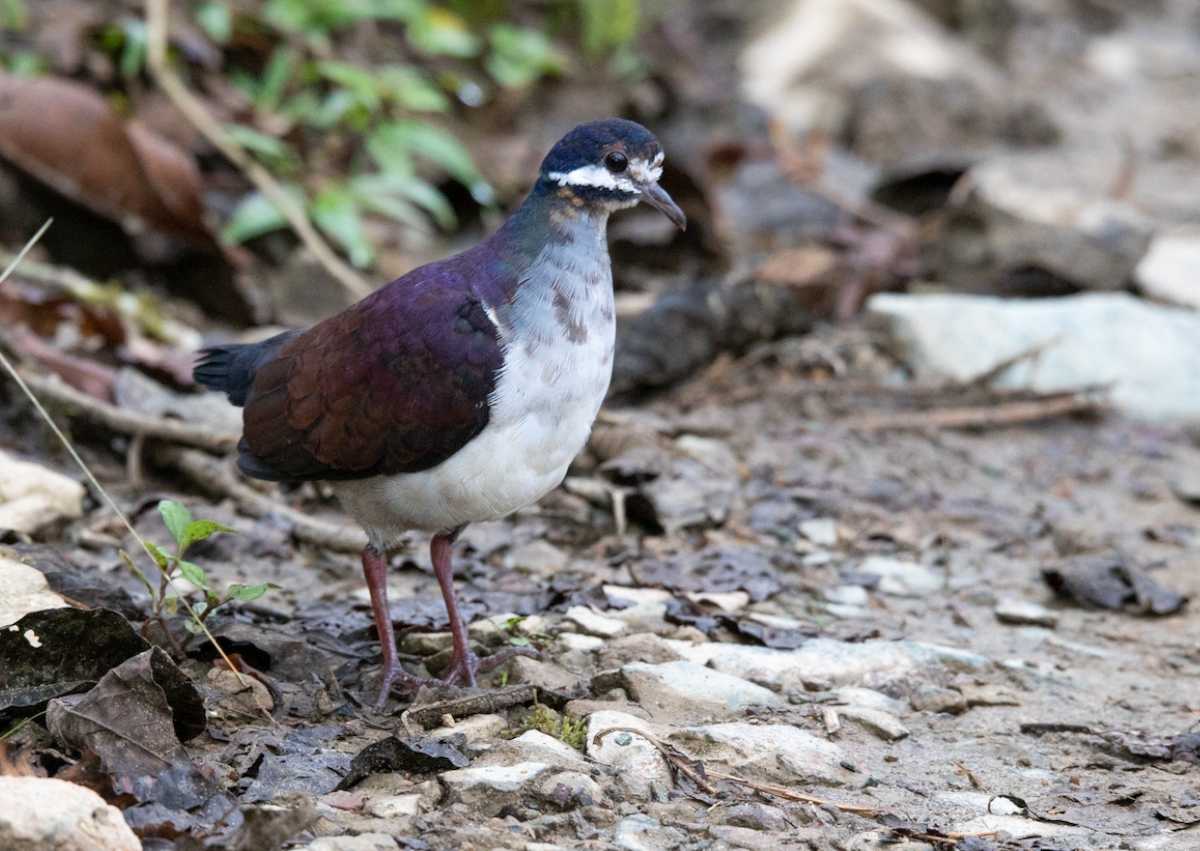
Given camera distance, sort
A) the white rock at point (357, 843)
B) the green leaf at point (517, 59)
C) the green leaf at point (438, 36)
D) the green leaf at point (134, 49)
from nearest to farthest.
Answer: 1. the white rock at point (357, 843)
2. the green leaf at point (134, 49)
3. the green leaf at point (438, 36)
4. the green leaf at point (517, 59)

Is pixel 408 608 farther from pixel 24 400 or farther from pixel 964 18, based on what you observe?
pixel 964 18

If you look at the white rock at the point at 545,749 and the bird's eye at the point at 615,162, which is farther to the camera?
the bird's eye at the point at 615,162

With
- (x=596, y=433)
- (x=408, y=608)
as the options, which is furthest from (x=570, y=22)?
(x=408, y=608)

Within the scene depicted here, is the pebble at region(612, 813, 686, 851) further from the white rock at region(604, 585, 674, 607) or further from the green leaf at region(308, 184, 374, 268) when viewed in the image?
the green leaf at region(308, 184, 374, 268)

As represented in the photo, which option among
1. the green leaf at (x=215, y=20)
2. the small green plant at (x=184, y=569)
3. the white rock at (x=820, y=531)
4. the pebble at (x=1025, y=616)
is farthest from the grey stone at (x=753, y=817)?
the green leaf at (x=215, y=20)

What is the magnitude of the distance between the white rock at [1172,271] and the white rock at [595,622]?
505cm

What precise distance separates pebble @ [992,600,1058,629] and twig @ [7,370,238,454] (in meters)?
2.98

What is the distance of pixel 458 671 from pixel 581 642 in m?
0.42

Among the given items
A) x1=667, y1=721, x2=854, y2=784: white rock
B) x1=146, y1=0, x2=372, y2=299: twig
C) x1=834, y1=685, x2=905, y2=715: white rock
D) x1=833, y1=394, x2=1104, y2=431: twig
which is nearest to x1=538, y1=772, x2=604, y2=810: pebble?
x1=667, y1=721, x2=854, y2=784: white rock

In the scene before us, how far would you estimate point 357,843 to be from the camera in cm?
271

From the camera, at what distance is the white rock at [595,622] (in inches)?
162

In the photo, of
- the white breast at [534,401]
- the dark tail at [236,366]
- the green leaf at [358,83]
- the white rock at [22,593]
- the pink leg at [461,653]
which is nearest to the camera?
the white rock at [22,593]

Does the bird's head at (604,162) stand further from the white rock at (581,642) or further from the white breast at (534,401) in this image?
the white rock at (581,642)

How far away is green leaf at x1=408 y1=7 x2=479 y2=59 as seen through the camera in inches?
338
